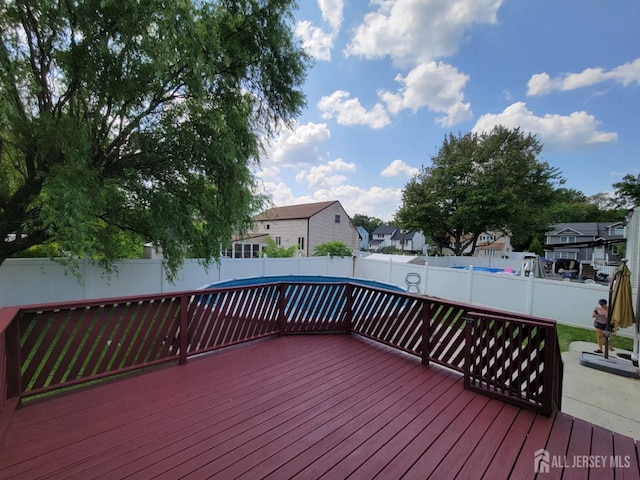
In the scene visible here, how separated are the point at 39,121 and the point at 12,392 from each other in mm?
4005

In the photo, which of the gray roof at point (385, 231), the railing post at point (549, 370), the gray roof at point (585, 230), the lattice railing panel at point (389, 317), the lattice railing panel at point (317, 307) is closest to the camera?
the railing post at point (549, 370)

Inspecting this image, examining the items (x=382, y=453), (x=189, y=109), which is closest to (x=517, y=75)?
(x=189, y=109)

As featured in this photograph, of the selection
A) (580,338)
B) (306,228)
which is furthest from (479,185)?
(580,338)

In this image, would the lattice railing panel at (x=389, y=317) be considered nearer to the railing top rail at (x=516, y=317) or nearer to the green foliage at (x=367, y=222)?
the railing top rail at (x=516, y=317)

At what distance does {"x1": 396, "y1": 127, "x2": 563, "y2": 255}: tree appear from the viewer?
17.8 m

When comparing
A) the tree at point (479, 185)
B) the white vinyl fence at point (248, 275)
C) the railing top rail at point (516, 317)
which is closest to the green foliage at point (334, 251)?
the white vinyl fence at point (248, 275)

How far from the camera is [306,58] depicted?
621 centimetres

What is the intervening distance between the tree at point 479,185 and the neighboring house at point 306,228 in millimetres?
5589

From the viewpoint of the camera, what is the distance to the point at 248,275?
986 cm

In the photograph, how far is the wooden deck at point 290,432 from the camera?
5.79 ft

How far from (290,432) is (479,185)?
65.3ft

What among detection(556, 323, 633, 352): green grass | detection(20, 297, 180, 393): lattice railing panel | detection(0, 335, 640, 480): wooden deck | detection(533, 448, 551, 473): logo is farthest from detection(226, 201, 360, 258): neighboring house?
detection(533, 448, 551, 473): logo

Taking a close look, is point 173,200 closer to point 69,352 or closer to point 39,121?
point 39,121

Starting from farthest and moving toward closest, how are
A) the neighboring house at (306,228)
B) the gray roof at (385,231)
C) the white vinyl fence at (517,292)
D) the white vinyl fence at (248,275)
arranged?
the gray roof at (385,231) → the neighboring house at (306,228) → the white vinyl fence at (517,292) → the white vinyl fence at (248,275)
